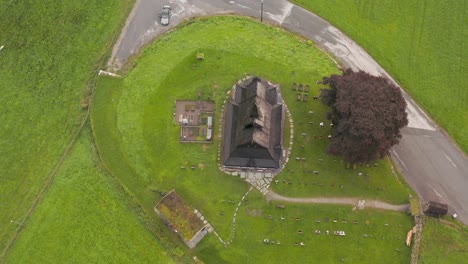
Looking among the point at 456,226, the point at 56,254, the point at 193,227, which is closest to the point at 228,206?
the point at 193,227

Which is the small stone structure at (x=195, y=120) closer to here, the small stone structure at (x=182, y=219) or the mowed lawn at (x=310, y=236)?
the small stone structure at (x=182, y=219)

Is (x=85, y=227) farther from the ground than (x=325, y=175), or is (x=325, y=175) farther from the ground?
(x=325, y=175)

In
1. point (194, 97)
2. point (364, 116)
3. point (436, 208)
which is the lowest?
Answer: point (436, 208)

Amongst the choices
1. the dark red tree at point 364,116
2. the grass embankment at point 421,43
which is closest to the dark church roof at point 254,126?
the dark red tree at point 364,116

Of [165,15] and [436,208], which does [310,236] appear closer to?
[436,208]

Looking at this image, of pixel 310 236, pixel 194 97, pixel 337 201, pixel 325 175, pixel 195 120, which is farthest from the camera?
pixel 194 97

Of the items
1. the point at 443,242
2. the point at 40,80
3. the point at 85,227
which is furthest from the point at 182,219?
the point at 443,242

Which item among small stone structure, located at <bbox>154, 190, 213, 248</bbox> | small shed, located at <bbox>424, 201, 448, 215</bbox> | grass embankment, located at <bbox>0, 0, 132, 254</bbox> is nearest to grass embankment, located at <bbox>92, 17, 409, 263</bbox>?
small stone structure, located at <bbox>154, 190, 213, 248</bbox>
